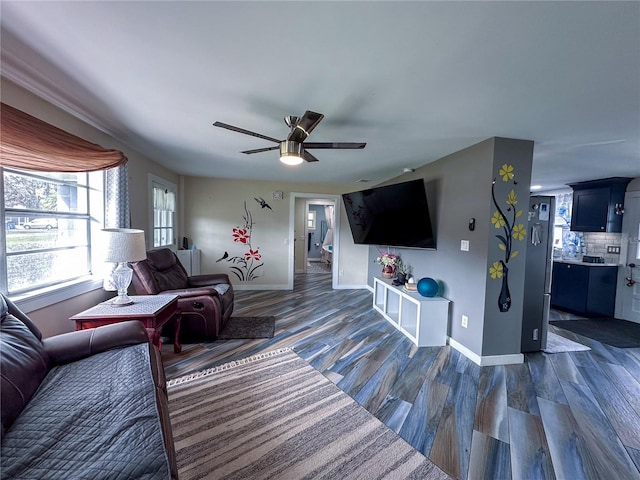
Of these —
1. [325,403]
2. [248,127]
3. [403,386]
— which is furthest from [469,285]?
[248,127]

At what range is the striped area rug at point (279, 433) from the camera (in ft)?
4.78

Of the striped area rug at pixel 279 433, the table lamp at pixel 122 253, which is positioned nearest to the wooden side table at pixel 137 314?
the table lamp at pixel 122 253

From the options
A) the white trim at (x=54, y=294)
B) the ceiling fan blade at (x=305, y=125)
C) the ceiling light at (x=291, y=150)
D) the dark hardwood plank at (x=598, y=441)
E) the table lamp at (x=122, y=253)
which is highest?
the ceiling fan blade at (x=305, y=125)

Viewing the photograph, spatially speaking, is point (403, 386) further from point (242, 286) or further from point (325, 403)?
point (242, 286)

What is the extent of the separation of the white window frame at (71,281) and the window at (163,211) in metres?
1.23

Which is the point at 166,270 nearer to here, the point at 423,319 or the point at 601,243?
the point at 423,319

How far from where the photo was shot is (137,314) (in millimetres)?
2074

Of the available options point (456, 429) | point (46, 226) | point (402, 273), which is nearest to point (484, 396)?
point (456, 429)

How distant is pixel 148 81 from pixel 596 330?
5772mm

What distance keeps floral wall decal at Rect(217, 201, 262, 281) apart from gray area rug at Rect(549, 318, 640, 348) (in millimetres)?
5090

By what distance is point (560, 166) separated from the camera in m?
3.60

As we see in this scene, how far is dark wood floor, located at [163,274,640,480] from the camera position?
1.58 meters

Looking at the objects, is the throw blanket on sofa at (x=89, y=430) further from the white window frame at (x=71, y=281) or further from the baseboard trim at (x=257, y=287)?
the baseboard trim at (x=257, y=287)

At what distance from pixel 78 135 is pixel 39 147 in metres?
0.75
